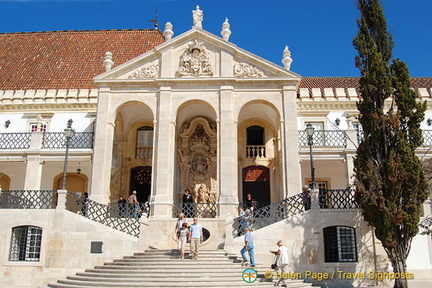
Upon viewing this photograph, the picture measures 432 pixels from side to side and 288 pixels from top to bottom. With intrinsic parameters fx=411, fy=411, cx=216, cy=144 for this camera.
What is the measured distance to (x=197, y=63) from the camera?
802 inches

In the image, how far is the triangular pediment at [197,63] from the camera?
20172 millimetres

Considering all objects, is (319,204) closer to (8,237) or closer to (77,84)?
(8,237)

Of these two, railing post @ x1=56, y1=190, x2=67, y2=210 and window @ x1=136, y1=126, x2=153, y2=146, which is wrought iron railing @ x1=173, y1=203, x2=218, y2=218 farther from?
window @ x1=136, y1=126, x2=153, y2=146

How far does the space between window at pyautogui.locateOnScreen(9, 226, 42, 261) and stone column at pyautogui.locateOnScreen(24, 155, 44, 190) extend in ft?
13.7

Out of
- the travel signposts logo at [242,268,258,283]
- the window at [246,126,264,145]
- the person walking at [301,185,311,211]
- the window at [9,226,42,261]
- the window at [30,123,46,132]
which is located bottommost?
the travel signposts logo at [242,268,258,283]

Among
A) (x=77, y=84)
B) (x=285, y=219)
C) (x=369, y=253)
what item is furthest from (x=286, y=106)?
(x=77, y=84)

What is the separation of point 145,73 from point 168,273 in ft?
35.2

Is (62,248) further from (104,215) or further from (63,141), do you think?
(63,141)

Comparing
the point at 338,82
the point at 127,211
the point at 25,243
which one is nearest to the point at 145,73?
the point at 127,211

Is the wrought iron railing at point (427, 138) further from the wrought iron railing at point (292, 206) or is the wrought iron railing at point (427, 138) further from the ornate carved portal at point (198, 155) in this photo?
the ornate carved portal at point (198, 155)

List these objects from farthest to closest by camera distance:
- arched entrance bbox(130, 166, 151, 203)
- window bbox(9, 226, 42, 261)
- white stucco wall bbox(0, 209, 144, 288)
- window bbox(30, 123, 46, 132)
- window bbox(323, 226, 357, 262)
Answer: window bbox(30, 123, 46, 132), arched entrance bbox(130, 166, 151, 203), window bbox(9, 226, 42, 261), window bbox(323, 226, 357, 262), white stucco wall bbox(0, 209, 144, 288)

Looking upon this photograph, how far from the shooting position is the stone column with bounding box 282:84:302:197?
18.5 meters

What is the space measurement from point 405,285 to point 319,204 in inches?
167

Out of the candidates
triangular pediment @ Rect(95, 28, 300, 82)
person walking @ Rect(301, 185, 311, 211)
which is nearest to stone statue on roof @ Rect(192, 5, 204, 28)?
triangular pediment @ Rect(95, 28, 300, 82)
